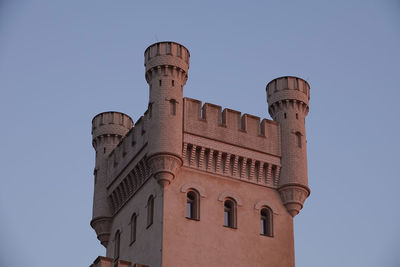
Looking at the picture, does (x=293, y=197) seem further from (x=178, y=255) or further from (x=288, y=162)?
(x=178, y=255)

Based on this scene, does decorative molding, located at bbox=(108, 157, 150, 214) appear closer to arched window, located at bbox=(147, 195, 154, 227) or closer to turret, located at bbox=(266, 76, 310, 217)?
arched window, located at bbox=(147, 195, 154, 227)

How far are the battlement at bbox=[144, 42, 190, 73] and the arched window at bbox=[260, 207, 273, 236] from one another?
815cm

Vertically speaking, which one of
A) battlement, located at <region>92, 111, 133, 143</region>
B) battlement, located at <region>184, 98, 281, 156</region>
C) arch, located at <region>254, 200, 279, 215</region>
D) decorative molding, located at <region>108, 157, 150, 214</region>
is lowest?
arch, located at <region>254, 200, 279, 215</region>

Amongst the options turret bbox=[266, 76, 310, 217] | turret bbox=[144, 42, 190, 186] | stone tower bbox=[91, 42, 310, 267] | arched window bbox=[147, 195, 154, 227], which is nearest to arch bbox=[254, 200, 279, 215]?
stone tower bbox=[91, 42, 310, 267]

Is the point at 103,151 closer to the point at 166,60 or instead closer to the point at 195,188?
the point at 166,60

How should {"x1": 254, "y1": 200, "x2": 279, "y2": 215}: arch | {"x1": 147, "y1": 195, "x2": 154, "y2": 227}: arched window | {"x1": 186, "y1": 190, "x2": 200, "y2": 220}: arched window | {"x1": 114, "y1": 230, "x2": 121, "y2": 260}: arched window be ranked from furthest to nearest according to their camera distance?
{"x1": 114, "y1": 230, "x2": 121, "y2": 260}: arched window
{"x1": 254, "y1": 200, "x2": 279, "y2": 215}: arch
{"x1": 147, "y1": 195, "x2": 154, "y2": 227}: arched window
{"x1": 186, "y1": 190, "x2": 200, "y2": 220}: arched window

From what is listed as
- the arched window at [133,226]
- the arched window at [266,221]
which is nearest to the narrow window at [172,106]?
the arched window at [133,226]

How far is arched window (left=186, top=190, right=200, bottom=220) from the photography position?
4638 centimetres

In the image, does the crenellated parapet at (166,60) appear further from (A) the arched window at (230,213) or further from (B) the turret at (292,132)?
(A) the arched window at (230,213)

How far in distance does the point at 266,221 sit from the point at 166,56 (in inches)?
381

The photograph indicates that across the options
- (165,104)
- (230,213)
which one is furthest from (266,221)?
(165,104)

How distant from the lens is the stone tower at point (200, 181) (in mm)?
45875

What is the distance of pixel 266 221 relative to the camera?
4850 cm

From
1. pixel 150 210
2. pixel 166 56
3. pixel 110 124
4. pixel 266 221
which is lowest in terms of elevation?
pixel 150 210
